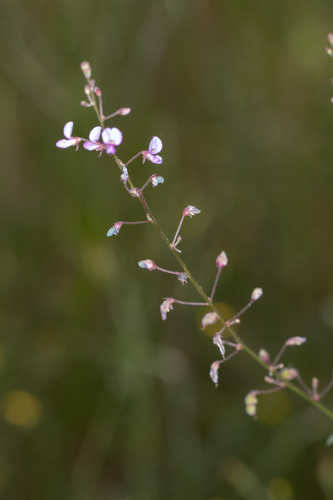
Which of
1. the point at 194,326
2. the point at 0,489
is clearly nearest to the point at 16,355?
the point at 0,489

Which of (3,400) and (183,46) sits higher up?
(183,46)

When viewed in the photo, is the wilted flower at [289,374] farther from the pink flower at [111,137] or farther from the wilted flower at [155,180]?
the pink flower at [111,137]

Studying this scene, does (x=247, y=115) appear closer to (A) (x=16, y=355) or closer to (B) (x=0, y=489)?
(A) (x=16, y=355)

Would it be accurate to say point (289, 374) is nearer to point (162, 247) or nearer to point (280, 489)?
point (280, 489)

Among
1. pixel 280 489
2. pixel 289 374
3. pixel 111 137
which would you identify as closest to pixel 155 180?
pixel 111 137

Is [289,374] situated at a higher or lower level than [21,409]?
higher

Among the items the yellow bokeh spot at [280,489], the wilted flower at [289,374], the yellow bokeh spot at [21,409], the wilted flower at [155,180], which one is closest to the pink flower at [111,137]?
the wilted flower at [155,180]
